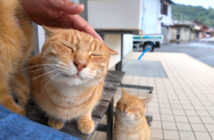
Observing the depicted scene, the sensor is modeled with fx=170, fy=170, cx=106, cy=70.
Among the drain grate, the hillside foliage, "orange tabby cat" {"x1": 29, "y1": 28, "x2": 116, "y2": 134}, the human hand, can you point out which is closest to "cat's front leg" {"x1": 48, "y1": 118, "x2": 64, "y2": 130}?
"orange tabby cat" {"x1": 29, "y1": 28, "x2": 116, "y2": 134}

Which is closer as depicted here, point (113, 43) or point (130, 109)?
point (130, 109)

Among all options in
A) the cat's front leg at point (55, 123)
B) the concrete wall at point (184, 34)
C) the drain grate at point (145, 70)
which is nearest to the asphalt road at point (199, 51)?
the drain grate at point (145, 70)

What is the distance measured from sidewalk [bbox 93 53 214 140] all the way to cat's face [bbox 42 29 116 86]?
1.60 m

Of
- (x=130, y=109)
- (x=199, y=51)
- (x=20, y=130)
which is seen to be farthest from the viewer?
(x=199, y=51)

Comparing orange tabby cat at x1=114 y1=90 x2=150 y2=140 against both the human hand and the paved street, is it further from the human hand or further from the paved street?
the paved street

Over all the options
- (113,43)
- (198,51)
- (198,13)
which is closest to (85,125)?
(113,43)

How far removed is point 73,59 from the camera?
0.77 m

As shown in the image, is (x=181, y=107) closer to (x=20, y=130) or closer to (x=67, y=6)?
(x=67, y=6)

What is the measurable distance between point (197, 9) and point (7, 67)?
49363 mm

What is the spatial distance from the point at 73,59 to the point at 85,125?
390mm

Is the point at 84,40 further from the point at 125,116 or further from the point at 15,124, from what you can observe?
the point at 125,116

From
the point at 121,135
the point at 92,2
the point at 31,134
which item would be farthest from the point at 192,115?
the point at 31,134

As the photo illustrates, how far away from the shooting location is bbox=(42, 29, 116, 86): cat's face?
760 mm

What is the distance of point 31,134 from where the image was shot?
1.96 feet
